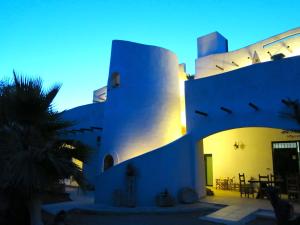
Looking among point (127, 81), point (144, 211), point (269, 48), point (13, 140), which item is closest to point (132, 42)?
point (127, 81)

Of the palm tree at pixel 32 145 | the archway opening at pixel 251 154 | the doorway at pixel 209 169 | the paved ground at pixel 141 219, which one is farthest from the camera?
the doorway at pixel 209 169

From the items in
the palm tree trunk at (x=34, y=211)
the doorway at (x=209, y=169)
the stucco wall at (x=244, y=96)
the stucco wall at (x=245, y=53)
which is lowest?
the palm tree trunk at (x=34, y=211)

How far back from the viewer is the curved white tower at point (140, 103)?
13.8 metres

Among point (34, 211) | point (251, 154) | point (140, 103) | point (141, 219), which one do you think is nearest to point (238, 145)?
point (251, 154)

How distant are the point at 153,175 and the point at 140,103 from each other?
360 centimetres

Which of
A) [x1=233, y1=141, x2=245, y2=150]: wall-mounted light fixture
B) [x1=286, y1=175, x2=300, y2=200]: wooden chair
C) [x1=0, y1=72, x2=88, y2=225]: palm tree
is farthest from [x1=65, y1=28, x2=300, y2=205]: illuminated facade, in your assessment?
[x1=0, y1=72, x2=88, y2=225]: palm tree

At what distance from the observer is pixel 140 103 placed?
45.6 ft

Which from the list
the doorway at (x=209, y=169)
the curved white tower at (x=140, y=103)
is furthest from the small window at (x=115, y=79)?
the doorway at (x=209, y=169)

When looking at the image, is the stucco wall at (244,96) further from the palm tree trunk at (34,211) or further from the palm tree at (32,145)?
the palm tree trunk at (34,211)

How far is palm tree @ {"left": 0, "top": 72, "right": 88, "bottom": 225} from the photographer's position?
589 centimetres

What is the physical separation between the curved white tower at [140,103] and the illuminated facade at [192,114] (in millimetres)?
46

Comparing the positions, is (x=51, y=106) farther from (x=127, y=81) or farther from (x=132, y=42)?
(x=132, y=42)

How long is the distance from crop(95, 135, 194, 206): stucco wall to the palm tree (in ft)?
17.2

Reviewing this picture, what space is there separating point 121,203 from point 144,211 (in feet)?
4.34
